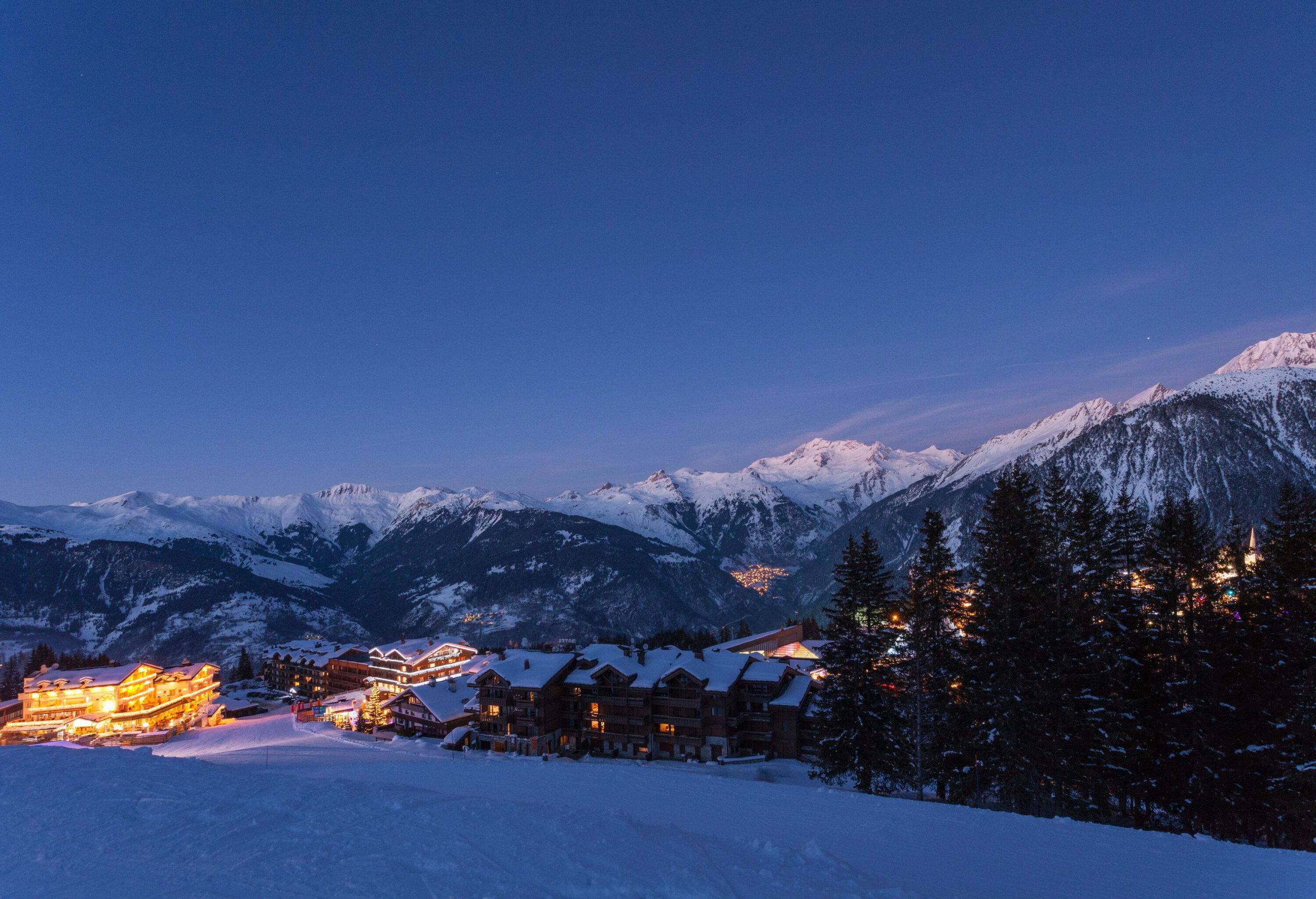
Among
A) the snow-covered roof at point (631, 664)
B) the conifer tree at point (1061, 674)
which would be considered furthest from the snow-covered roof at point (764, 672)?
the conifer tree at point (1061, 674)

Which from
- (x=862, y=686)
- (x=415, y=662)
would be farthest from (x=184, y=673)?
(x=862, y=686)

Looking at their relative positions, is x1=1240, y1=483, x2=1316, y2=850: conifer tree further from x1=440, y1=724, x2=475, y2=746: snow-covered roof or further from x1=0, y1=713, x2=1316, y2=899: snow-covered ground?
x1=440, y1=724, x2=475, y2=746: snow-covered roof

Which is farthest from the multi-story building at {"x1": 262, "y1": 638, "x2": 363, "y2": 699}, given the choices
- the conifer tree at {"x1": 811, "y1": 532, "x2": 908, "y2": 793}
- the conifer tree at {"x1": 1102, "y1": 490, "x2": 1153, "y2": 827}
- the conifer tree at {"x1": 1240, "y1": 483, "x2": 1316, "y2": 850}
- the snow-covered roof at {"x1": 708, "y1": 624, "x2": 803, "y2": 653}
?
the conifer tree at {"x1": 1240, "y1": 483, "x2": 1316, "y2": 850}

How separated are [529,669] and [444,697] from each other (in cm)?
1210

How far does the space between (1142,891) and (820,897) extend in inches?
353

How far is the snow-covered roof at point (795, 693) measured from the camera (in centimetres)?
5166

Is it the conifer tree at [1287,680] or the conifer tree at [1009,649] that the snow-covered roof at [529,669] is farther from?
the conifer tree at [1287,680]

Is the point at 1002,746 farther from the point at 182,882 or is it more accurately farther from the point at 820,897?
the point at 182,882

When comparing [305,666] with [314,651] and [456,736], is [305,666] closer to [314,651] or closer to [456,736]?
[314,651]

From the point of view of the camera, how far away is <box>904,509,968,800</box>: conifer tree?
90.2 ft

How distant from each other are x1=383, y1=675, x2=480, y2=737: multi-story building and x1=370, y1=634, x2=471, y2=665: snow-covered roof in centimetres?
2348

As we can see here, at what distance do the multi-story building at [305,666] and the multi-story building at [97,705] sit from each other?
54.2 feet

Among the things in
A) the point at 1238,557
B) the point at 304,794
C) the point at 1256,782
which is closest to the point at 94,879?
the point at 304,794

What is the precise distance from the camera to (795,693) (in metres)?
53.6
